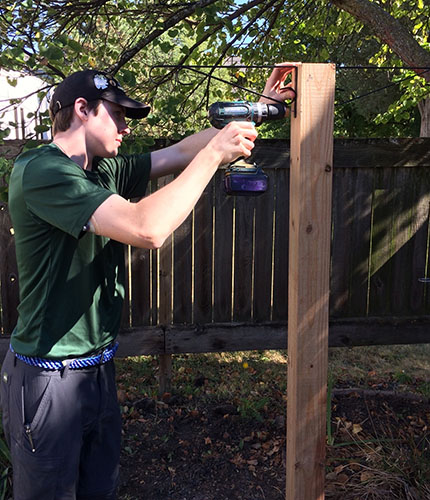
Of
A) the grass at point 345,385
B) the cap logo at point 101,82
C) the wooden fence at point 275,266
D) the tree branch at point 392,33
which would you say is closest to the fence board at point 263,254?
the wooden fence at point 275,266

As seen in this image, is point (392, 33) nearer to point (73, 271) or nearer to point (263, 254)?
point (263, 254)

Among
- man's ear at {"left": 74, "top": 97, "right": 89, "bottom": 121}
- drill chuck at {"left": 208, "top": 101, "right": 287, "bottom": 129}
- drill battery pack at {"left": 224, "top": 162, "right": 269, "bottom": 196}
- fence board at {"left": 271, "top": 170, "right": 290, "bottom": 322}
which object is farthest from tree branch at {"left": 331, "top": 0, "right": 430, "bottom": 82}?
man's ear at {"left": 74, "top": 97, "right": 89, "bottom": 121}

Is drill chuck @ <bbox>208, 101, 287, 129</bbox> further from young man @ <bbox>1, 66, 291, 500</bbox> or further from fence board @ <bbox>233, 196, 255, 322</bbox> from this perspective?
fence board @ <bbox>233, 196, 255, 322</bbox>

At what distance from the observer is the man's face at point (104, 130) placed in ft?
6.73

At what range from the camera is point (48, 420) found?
1.93 metres

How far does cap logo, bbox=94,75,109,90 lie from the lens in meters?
2.03

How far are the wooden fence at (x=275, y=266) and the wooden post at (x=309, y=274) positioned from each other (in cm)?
200

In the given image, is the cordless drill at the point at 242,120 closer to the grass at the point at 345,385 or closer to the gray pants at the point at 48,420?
the gray pants at the point at 48,420

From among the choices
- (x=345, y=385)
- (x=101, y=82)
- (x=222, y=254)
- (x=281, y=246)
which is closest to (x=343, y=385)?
(x=345, y=385)

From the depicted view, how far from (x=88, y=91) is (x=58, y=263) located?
66 cm

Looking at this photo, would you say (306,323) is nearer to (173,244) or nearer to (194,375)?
(173,244)

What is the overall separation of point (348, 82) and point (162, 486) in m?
16.8

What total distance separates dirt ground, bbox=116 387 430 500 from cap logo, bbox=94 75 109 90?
225cm

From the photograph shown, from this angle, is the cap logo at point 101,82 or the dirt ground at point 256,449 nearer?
the cap logo at point 101,82
